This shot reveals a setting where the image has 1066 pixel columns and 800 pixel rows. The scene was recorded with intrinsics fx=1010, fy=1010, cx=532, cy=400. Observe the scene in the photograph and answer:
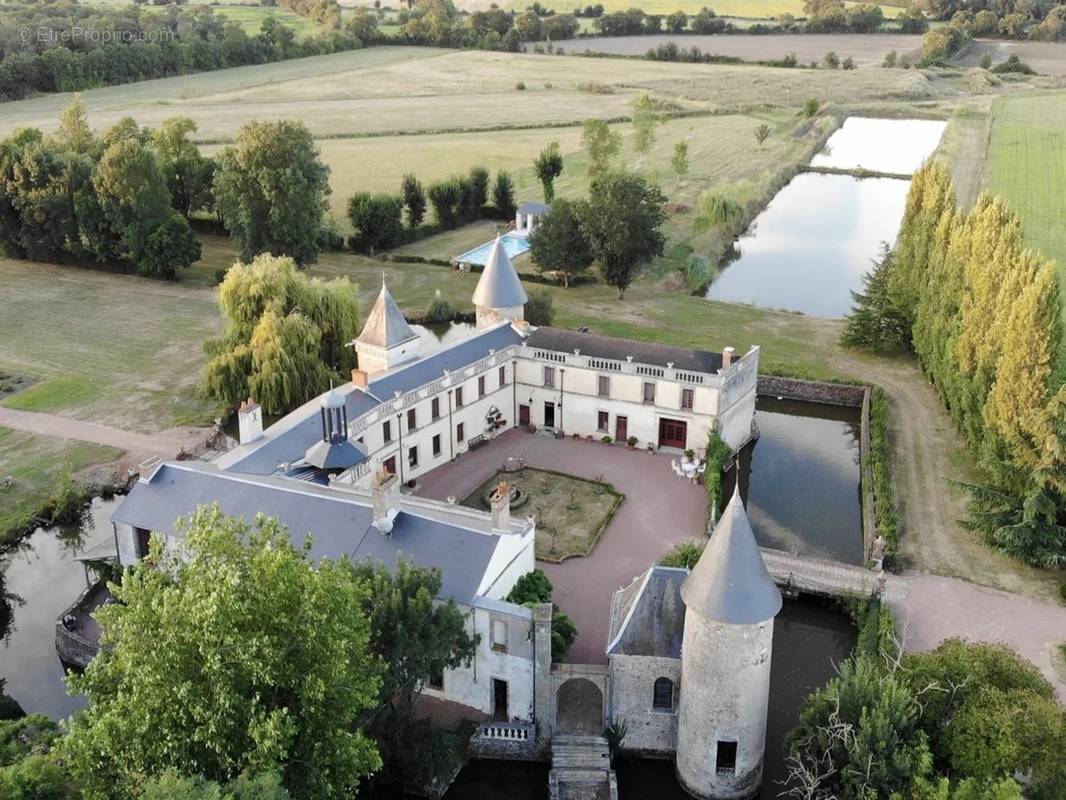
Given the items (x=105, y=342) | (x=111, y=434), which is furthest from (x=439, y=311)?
(x=111, y=434)

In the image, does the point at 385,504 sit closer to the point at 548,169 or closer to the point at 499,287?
the point at 499,287

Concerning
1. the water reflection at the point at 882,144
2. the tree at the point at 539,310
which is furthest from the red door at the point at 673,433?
the water reflection at the point at 882,144

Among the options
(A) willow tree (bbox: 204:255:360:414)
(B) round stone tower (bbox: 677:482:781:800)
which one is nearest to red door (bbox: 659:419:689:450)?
(A) willow tree (bbox: 204:255:360:414)

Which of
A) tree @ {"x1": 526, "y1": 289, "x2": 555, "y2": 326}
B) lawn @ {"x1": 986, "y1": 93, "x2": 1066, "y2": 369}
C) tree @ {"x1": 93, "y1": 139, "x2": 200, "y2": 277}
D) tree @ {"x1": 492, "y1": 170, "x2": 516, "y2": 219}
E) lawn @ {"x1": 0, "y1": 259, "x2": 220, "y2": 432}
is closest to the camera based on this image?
lawn @ {"x1": 0, "y1": 259, "x2": 220, "y2": 432}

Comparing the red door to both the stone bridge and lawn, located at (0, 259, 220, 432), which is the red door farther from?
lawn, located at (0, 259, 220, 432)

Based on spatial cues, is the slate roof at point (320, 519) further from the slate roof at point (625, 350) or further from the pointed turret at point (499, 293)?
the pointed turret at point (499, 293)

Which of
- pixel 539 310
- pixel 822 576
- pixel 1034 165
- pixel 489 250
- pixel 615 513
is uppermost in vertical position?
pixel 1034 165

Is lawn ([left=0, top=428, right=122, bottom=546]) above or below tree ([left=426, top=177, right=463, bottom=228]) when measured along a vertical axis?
below
